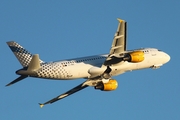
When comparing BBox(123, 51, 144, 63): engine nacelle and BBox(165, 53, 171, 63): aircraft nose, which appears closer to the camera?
BBox(123, 51, 144, 63): engine nacelle

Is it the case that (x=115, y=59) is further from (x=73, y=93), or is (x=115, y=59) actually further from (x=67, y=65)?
(x=73, y=93)

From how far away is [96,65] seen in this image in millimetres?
75500

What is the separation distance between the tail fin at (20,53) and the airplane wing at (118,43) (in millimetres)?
12237

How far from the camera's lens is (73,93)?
8169 cm

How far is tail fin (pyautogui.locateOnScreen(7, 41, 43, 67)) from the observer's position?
7425 centimetres

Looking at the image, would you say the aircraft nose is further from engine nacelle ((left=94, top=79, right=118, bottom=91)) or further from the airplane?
engine nacelle ((left=94, top=79, right=118, bottom=91))

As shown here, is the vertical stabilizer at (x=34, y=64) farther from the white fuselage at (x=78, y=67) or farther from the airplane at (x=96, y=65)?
the white fuselage at (x=78, y=67)

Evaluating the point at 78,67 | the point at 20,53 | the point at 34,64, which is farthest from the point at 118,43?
the point at 20,53

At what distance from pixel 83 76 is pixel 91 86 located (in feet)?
18.7

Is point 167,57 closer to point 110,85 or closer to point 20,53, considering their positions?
point 110,85

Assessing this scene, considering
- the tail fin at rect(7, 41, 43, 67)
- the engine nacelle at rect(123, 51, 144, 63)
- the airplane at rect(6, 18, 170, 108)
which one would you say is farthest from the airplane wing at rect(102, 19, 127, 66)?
the tail fin at rect(7, 41, 43, 67)

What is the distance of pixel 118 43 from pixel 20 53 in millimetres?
16020

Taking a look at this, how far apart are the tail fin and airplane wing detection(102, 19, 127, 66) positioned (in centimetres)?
1224

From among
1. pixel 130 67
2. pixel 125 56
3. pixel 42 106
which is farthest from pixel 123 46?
pixel 42 106
